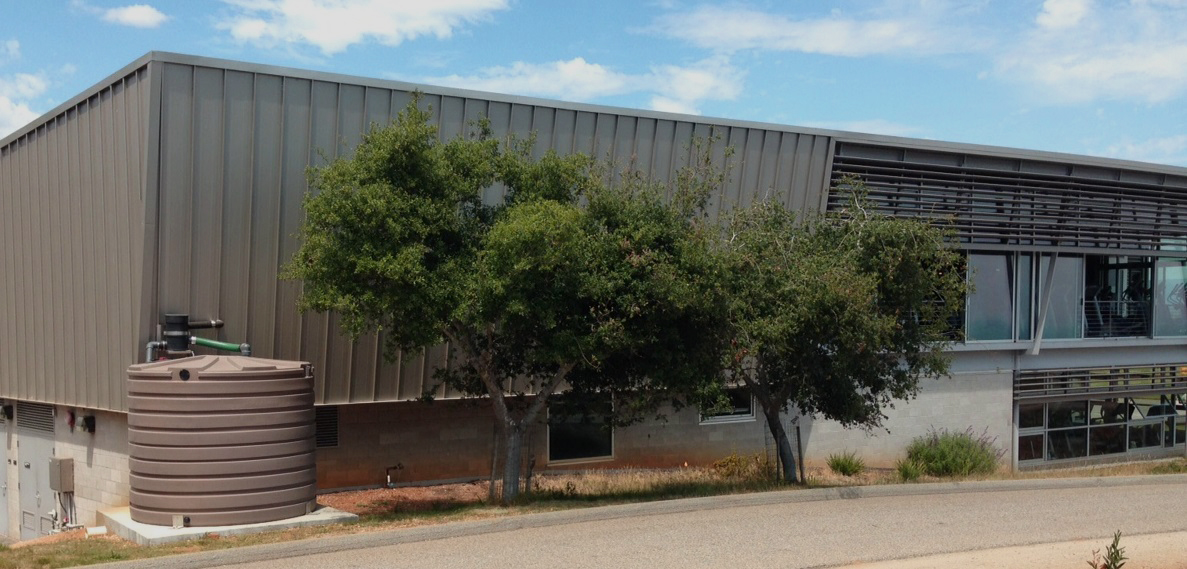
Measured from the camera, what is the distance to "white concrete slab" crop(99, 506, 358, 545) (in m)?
14.1

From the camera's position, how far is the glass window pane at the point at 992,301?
2789cm

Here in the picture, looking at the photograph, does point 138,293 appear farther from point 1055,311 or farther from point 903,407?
point 1055,311

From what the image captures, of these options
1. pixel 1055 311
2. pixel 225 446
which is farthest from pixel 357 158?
pixel 1055 311

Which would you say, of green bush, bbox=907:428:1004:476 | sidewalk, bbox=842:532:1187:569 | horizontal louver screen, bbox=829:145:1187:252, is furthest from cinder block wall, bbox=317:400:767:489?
sidewalk, bbox=842:532:1187:569

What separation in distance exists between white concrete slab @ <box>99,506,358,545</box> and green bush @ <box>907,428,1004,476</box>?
1541cm

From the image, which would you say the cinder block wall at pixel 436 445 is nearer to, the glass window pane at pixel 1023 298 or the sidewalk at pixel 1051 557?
the sidewalk at pixel 1051 557

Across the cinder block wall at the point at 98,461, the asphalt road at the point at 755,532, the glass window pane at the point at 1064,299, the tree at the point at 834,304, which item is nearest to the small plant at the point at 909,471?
the tree at the point at 834,304

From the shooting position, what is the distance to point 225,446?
14.8m

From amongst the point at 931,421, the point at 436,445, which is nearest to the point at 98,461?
the point at 436,445

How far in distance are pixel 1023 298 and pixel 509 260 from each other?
1866 cm

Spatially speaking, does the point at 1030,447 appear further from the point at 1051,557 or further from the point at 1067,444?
the point at 1051,557

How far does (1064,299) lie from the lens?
96.1 ft

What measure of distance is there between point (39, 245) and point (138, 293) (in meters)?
5.10

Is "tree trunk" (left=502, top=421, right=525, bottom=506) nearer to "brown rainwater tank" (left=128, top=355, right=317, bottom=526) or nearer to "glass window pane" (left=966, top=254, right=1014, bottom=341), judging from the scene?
"brown rainwater tank" (left=128, top=355, right=317, bottom=526)
